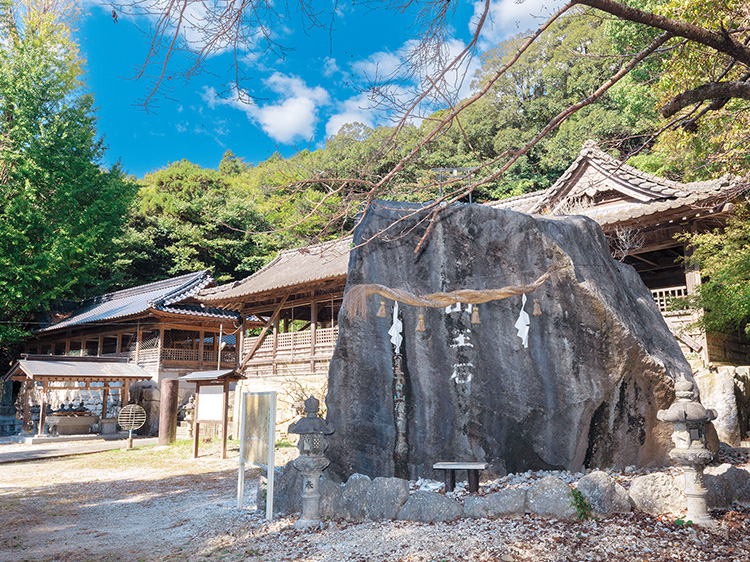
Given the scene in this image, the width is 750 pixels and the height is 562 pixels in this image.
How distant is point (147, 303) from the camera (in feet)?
68.5

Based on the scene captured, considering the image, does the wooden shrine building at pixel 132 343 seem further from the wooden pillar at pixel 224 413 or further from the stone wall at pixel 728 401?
the stone wall at pixel 728 401

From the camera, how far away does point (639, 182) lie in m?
12.8

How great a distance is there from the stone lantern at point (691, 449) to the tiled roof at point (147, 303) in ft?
62.9

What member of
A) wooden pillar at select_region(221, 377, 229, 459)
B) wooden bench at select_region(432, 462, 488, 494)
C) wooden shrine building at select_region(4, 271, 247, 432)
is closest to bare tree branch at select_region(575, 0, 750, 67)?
wooden bench at select_region(432, 462, 488, 494)

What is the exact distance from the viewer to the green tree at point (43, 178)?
21734 millimetres

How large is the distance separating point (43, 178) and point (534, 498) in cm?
2445

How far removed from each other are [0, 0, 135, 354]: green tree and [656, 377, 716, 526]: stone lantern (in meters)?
23.7

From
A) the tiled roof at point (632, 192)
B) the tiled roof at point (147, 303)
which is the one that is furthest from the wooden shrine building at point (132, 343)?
the tiled roof at point (632, 192)

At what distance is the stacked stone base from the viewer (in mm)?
4934

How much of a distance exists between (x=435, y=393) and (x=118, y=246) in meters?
28.1

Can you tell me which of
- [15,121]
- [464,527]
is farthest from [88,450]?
[15,121]

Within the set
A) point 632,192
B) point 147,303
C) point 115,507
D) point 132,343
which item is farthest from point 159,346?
point 632,192

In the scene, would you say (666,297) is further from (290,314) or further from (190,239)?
(190,239)

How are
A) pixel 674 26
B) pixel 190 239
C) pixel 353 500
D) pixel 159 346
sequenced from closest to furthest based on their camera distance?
1. pixel 674 26
2. pixel 353 500
3. pixel 159 346
4. pixel 190 239
